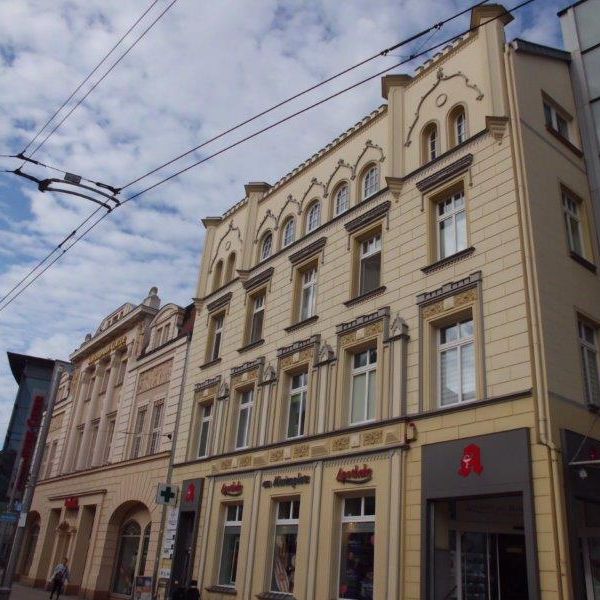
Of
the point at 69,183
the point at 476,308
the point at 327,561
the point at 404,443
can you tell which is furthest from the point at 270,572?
the point at 69,183

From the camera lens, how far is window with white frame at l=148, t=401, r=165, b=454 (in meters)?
26.8

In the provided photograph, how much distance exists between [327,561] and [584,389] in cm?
718

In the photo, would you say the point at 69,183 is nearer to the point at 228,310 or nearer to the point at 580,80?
the point at 228,310

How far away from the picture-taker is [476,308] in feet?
47.2

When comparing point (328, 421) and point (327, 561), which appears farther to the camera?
point (328, 421)

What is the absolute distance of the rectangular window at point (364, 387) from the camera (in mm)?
16844

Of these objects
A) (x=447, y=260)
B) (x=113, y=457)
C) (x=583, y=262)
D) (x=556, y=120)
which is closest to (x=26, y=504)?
(x=113, y=457)

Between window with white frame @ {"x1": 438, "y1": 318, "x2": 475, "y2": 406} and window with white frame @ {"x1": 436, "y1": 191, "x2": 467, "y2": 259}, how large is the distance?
201 cm

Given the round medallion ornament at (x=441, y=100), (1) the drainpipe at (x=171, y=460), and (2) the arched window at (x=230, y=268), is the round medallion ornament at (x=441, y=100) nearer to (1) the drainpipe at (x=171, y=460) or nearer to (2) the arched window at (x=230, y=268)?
(2) the arched window at (x=230, y=268)

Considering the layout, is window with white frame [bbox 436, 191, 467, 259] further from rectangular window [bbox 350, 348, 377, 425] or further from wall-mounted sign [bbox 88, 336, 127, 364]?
wall-mounted sign [bbox 88, 336, 127, 364]

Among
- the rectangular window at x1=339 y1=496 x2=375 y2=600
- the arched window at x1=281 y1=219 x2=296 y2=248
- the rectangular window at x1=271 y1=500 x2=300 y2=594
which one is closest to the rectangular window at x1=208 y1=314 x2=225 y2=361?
the arched window at x1=281 y1=219 x2=296 y2=248

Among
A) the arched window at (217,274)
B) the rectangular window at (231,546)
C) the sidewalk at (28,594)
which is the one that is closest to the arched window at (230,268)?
the arched window at (217,274)

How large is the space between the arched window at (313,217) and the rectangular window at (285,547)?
910 cm

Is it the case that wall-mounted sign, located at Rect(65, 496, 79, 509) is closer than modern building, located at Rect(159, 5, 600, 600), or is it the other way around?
modern building, located at Rect(159, 5, 600, 600)
